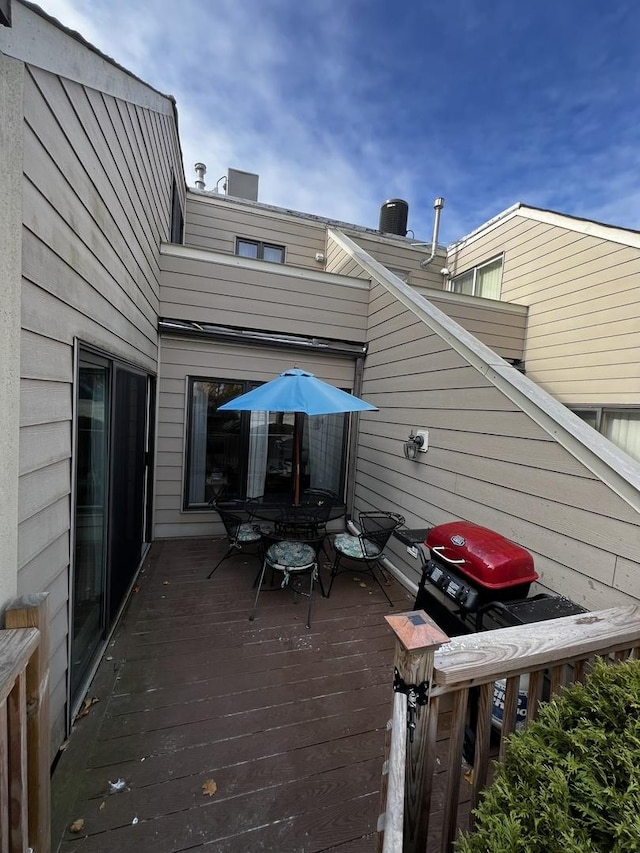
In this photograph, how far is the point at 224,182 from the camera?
7.06 metres

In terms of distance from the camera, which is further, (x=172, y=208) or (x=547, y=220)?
(x=547, y=220)

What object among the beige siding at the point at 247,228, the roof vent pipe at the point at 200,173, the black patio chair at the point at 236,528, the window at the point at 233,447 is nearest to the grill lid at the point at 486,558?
the black patio chair at the point at 236,528

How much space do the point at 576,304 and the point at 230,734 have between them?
575 centimetres

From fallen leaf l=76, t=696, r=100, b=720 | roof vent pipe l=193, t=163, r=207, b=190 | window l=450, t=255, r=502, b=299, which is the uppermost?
roof vent pipe l=193, t=163, r=207, b=190

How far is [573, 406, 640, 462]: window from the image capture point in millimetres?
3990

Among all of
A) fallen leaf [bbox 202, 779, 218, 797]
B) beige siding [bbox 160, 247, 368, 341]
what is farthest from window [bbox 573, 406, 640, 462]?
fallen leaf [bbox 202, 779, 218, 797]

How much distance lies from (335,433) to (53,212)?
3841mm

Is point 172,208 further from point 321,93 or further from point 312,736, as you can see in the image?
point 312,736

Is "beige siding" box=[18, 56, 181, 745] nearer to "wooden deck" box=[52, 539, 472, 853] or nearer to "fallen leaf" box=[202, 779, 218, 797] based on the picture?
"wooden deck" box=[52, 539, 472, 853]

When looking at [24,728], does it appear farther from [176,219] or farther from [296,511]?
[176,219]

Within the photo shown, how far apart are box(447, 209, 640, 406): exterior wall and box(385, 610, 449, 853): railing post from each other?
451 centimetres

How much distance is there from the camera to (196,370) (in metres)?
4.36

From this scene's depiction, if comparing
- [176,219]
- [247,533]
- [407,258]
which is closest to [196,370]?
[247,533]

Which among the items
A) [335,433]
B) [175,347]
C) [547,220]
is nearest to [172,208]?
[175,347]
